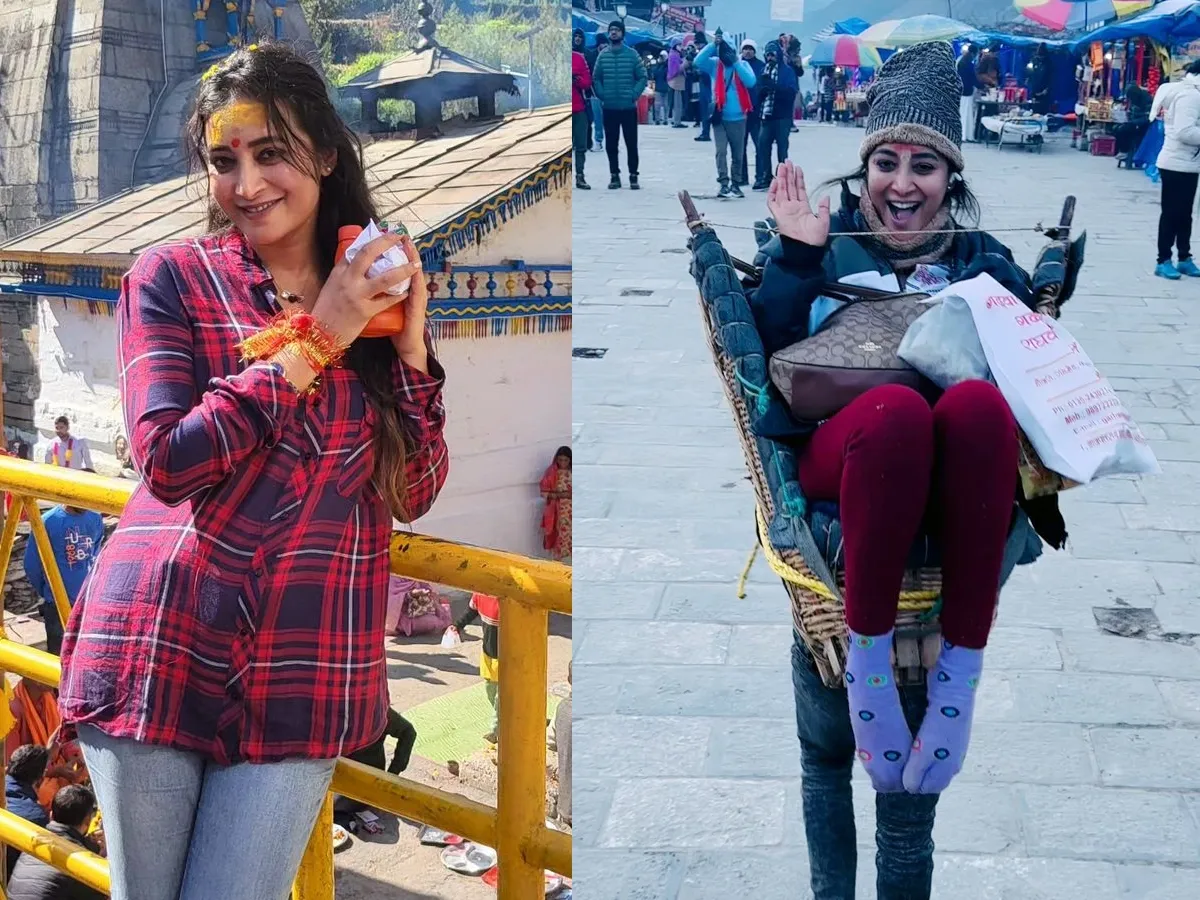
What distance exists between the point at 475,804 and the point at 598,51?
7112 millimetres

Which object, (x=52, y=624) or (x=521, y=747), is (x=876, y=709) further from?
(x=52, y=624)

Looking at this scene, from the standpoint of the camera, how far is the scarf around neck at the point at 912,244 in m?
1.61

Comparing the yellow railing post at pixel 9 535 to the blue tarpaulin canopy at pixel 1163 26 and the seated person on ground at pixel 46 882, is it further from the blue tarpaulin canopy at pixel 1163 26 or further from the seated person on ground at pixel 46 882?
the blue tarpaulin canopy at pixel 1163 26

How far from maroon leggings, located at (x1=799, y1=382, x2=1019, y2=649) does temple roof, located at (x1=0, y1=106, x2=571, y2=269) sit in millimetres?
600

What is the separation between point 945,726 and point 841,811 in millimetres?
320

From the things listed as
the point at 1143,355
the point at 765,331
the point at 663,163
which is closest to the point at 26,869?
the point at 765,331

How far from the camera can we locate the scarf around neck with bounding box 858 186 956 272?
161cm

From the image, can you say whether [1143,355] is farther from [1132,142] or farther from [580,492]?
[1132,142]

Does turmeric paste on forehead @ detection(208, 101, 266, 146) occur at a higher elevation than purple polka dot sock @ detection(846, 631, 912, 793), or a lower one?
higher

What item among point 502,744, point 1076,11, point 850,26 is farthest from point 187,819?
point 1076,11

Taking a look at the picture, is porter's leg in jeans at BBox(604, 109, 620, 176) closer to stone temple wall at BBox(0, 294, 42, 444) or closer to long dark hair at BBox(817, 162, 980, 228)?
stone temple wall at BBox(0, 294, 42, 444)

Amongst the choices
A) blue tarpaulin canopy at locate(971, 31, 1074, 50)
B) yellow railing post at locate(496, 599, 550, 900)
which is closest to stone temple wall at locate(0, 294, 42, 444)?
yellow railing post at locate(496, 599, 550, 900)

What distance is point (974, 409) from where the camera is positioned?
4.33 feet

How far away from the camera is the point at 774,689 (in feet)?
8.75
